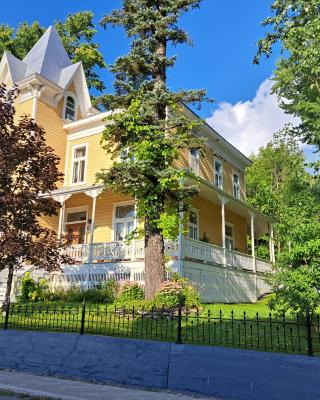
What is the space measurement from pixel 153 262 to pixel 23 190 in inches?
187

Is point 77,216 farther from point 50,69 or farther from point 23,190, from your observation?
point 50,69

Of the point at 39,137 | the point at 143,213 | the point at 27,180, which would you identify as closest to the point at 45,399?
the point at 143,213

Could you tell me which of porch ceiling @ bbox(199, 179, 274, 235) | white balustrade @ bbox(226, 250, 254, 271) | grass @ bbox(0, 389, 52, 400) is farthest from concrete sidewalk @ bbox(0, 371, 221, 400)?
white balustrade @ bbox(226, 250, 254, 271)

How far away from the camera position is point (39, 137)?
14.1 m

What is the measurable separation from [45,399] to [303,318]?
5.35 metres

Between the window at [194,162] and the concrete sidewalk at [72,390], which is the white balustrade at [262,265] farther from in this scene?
the concrete sidewalk at [72,390]

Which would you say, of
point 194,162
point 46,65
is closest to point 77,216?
point 194,162

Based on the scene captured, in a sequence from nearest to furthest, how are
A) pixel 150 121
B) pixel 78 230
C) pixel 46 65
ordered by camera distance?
1. pixel 150 121
2. pixel 78 230
3. pixel 46 65

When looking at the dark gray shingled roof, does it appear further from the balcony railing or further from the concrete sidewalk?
A: the concrete sidewalk

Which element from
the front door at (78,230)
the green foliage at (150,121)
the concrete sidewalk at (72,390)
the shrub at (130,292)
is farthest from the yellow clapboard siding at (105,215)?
the concrete sidewalk at (72,390)

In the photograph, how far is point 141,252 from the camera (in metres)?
17.3

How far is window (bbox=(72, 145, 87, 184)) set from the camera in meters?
23.8

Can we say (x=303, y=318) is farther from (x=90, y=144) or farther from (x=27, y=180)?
(x=90, y=144)

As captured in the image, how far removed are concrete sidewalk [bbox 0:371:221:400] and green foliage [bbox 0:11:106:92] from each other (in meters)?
36.2
